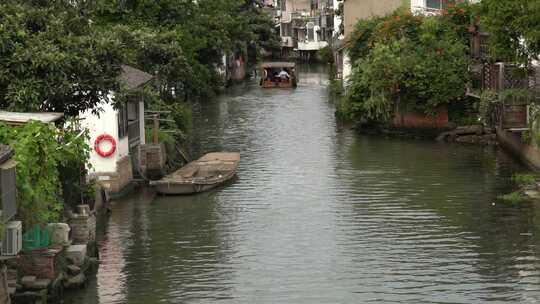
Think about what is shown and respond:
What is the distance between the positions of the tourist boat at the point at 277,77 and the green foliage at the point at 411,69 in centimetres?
3066

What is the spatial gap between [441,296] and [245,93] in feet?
194

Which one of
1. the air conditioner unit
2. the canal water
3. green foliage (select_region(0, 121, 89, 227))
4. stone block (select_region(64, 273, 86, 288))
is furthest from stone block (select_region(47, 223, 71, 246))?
the air conditioner unit

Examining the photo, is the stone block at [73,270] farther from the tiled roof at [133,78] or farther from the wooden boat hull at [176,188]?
the tiled roof at [133,78]

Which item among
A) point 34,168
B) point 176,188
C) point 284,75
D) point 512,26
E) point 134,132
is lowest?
point 176,188

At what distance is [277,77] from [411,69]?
3567 centimetres

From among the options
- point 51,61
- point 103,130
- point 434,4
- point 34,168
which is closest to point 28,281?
point 34,168

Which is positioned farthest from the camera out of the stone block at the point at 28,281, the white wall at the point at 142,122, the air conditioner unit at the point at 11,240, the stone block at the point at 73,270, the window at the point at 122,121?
the white wall at the point at 142,122

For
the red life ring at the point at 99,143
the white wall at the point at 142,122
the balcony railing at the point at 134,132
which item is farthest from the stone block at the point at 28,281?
the white wall at the point at 142,122

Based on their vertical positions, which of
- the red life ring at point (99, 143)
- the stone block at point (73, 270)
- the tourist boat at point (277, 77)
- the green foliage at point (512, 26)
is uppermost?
the green foliage at point (512, 26)

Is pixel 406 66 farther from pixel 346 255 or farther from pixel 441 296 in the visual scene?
→ pixel 441 296

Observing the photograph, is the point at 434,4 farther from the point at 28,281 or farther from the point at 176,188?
the point at 28,281

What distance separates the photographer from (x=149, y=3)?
54469 millimetres

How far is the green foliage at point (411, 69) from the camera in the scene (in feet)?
173

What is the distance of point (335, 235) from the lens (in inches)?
1268
